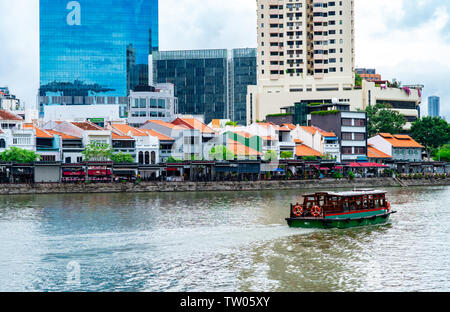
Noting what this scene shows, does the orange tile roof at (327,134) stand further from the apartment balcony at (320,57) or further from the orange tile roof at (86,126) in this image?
the orange tile roof at (86,126)

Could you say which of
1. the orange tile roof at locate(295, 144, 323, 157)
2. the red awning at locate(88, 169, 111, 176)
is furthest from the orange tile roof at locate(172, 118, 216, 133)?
the red awning at locate(88, 169, 111, 176)

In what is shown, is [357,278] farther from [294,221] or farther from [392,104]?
[392,104]

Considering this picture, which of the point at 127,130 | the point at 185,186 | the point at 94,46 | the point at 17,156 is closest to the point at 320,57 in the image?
the point at 127,130

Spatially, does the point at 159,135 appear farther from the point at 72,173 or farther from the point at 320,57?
the point at 320,57

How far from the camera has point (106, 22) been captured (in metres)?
167

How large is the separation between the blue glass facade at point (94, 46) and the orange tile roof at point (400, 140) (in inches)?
3458

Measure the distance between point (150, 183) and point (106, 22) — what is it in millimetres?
108219

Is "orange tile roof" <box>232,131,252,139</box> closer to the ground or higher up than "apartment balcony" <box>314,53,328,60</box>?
closer to the ground

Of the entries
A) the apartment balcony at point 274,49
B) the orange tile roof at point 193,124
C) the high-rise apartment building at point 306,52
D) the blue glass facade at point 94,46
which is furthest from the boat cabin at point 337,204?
the blue glass facade at point 94,46

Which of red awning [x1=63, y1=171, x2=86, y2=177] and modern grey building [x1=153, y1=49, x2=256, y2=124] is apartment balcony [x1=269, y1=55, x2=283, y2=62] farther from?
red awning [x1=63, y1=171, x2=86, y2=177]

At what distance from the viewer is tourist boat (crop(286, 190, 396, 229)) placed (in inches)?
1452

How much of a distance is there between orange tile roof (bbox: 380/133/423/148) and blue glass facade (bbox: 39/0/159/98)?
8783cm

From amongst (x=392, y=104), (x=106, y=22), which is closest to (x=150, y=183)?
(x=392, y=104)
